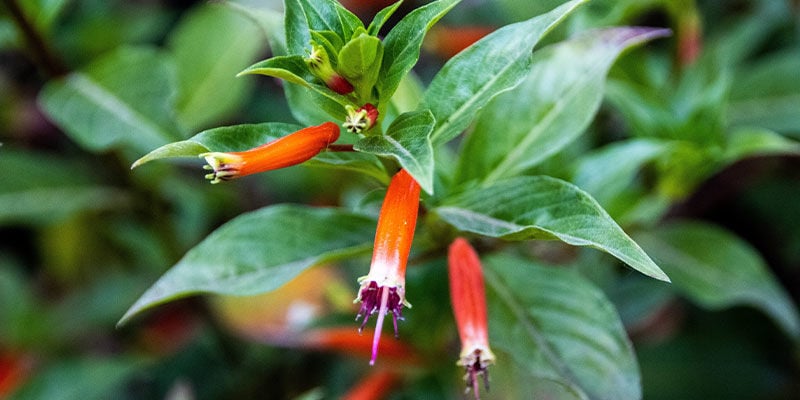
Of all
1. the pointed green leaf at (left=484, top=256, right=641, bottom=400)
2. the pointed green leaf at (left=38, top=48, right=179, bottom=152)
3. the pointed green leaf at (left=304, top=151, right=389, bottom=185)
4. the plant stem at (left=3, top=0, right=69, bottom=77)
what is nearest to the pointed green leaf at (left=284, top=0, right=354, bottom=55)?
the pointed green leaf at (left=304, top=151, right=389, bottom=185)

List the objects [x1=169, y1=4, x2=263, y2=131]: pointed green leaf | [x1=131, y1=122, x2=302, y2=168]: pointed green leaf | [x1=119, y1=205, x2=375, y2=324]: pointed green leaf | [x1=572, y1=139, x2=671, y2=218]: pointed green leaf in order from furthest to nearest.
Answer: [x1=169, y1=4, x2=263, y2=131]: pointed green leaf, [x1=572, y1=139, x2=671, y2=218]: pointed green leaf, [x1=119, y1=205, x2=375, y2=324]: pointed green leaf, [x1=131, y1=122, x2=302, y2=168]: pointed green leaf

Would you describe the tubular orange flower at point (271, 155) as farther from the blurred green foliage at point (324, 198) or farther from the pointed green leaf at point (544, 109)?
the pointed green leaf at point (544, 109)

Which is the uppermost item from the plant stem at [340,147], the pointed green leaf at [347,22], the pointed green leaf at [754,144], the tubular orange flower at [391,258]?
the pointed green leaf at [754,144]

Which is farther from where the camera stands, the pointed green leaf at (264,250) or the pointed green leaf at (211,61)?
the pointed green leaf at (211,61)

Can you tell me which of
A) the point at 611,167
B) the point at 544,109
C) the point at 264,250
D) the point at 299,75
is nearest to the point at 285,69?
the point at 299,75

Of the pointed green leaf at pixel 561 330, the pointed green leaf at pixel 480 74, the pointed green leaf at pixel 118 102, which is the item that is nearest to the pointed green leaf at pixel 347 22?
the pointed green leaf at pixel 480 74

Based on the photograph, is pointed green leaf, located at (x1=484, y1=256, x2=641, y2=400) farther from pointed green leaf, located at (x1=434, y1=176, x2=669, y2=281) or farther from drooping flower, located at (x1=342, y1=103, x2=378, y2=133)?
drooping flower, located at (x1=342, y1=103, x2=378, y2=133)

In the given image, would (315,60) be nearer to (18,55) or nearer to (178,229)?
(178,229)
